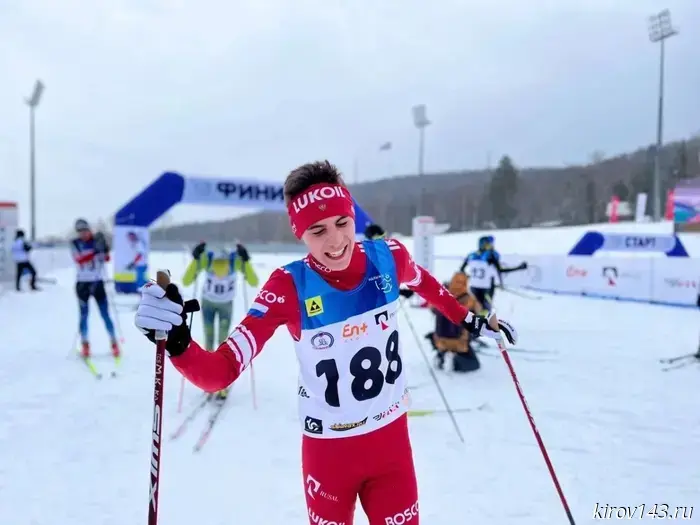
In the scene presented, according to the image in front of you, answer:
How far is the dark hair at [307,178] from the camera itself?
7.25 feet

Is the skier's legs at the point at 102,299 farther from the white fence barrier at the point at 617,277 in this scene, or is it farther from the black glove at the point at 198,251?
the white fence barrier at the point at 617,277

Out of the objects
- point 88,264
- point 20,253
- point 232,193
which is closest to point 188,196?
point 232,193

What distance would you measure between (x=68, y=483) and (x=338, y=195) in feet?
12.2

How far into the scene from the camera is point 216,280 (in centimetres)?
671

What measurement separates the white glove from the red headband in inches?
24.2

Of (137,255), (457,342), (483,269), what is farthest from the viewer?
(137,255)

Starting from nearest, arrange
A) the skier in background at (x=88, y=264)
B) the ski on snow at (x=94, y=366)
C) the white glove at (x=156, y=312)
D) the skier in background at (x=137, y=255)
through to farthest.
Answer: the white glove at (x=156, y=312) → the ski on snow at (x=94, y=366) → the skier in background at (x=88, y=264) → the skier in background at (x=137, y=255)

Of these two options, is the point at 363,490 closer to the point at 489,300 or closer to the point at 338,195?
the point at 338,195

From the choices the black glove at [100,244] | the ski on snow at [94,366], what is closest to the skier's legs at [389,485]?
the ski on snow at [94,366]

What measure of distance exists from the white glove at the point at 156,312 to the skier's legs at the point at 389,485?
0.95m

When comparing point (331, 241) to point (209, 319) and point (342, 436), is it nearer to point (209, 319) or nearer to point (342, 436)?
point (342, 436)

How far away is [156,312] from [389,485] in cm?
116

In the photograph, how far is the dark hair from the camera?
221 centimetres

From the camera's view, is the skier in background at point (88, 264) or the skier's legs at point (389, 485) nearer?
the skier's legs at point (389, 485)
